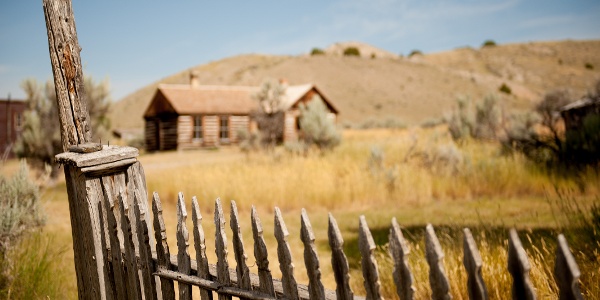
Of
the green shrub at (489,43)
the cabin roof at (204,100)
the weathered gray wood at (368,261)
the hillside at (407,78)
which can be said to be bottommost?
the weathered gray wood at (368,261)

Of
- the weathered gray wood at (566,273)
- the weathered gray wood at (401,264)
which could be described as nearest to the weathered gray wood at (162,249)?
the weathered gray wood at (401,264)

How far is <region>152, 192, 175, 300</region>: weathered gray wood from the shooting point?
2275 mm

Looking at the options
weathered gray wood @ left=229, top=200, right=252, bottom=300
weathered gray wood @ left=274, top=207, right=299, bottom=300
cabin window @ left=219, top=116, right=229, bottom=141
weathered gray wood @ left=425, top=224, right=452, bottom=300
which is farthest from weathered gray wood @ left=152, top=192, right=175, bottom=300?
cabin window @ left=219, top=116, right=229, bottom=141

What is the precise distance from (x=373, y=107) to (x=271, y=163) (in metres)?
42.9

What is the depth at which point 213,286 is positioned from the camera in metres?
2.05

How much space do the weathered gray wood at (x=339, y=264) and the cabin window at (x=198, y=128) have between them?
2374cm

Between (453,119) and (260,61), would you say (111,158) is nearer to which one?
(453,119)

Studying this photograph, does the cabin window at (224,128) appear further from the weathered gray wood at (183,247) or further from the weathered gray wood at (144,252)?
the weathered gray wood at (183,247)

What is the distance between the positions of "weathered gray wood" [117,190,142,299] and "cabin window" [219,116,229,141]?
22.9 metres

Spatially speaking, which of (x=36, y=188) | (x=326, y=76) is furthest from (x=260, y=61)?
(x=36, y=188)

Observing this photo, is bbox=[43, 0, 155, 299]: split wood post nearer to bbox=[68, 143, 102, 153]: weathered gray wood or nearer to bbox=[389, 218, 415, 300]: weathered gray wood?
bbox=[68, 143, 102, 153]: weathered gray wood

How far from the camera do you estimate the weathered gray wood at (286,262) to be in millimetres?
1708

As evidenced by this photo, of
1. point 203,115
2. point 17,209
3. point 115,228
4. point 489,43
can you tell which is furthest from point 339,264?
point 489,43

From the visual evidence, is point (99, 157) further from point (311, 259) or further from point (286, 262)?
point (311, 259)
